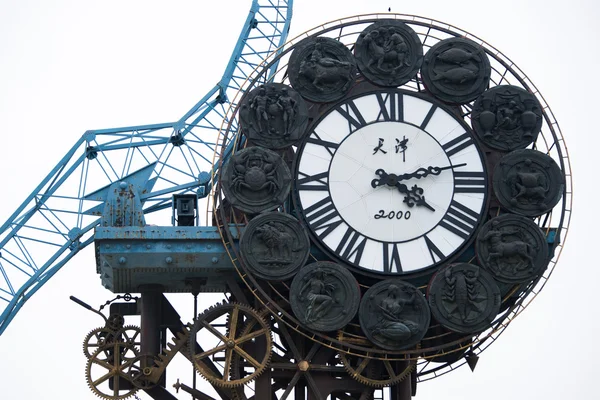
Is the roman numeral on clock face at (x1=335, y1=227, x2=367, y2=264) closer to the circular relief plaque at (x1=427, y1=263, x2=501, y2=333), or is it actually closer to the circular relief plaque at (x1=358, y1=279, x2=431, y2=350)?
the circular relief plaque at (x1=358, y1=279, x2=431, y2=350)

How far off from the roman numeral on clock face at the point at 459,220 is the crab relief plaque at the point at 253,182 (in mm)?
3769

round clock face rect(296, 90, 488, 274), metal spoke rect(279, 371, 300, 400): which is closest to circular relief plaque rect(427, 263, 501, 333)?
round clock face rect(296, 90, 488, 274)

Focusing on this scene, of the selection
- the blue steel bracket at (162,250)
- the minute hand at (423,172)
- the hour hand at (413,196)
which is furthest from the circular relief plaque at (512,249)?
the blue steel bracket at (162,250)

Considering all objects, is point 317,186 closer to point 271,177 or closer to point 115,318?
point 271,177

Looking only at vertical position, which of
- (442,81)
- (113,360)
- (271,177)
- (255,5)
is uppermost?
(255,5)

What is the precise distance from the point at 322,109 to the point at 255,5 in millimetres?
11327

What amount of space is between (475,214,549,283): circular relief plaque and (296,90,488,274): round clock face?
546 millimetres

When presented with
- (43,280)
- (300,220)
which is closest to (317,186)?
(300,220)

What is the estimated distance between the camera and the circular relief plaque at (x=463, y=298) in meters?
40.1

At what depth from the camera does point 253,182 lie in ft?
132

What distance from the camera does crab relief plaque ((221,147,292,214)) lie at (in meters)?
40.4

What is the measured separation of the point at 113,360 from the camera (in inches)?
1656

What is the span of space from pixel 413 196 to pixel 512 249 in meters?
2.64

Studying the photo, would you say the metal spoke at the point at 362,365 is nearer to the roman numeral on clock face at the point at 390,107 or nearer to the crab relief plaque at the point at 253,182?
the crab relief plaque at the point at 253,182
